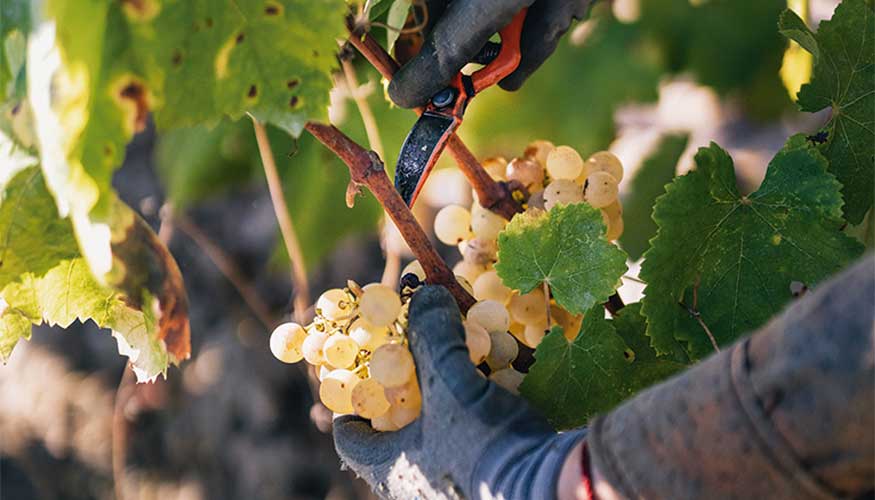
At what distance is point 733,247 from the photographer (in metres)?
0.80

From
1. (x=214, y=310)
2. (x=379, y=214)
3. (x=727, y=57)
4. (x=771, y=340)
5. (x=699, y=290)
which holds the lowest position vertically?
(x=214, y=310)

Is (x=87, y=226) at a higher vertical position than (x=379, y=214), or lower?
higher

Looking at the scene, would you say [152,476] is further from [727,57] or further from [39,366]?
[727,57]

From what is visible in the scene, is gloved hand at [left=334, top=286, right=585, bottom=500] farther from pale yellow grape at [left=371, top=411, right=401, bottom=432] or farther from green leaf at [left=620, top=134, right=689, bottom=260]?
green leaf at [left=620, top=134, right=689, bottom=260]

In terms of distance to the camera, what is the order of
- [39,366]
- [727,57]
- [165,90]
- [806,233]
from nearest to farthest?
[165,90] < [806,233] < [727,57] < [39,366]

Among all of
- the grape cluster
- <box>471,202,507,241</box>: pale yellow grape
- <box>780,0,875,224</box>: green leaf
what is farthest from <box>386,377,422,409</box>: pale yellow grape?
<box>780,0,875,224</box>: green leaf

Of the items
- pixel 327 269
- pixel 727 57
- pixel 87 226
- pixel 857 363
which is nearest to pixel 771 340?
pixel 857 363

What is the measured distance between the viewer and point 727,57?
1.84 metres

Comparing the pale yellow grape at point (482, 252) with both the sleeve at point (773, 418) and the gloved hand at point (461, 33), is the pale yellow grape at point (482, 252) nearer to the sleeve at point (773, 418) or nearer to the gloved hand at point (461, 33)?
the gloved hand at point (461, 33)

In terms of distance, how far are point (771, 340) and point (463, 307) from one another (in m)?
0.36

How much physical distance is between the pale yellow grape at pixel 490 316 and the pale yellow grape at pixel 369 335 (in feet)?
0.24

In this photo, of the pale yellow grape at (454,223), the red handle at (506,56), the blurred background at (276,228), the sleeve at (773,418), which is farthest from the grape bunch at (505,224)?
the blurred background at (276,228)

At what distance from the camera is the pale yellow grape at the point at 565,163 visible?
880 mm

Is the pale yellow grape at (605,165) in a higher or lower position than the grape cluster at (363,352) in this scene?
higher
